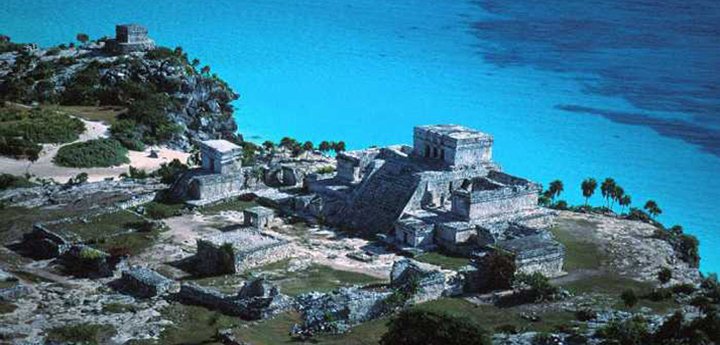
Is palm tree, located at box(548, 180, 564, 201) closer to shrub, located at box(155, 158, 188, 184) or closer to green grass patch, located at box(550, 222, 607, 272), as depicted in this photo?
green grass patch, located at box(550, 222, 607, 272)

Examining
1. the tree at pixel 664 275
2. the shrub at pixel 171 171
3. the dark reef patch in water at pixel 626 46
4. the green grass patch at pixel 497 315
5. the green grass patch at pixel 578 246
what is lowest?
the green grass patch at pixel 497 315

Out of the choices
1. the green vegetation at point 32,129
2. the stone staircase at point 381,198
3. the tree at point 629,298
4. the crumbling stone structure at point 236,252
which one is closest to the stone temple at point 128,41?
the green vegetation at point 32,129

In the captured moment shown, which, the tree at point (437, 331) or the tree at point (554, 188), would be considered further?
the tree at point (554, 188)

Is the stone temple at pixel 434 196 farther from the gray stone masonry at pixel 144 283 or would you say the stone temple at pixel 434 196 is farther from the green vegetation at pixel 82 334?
the green vegetation at pixel 82 334

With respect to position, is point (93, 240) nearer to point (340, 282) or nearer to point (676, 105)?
point (340, 282)

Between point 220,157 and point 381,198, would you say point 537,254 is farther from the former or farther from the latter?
point 220,157

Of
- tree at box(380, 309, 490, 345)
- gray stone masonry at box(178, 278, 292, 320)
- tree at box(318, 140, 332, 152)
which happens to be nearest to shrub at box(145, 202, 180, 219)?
gray stone masonry at box(178, 278, 292, 320)

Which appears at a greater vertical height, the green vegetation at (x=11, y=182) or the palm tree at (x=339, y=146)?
the palm tree at (x=339, y=146)

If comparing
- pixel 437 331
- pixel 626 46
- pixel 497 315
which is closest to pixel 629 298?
pixel 497 315
